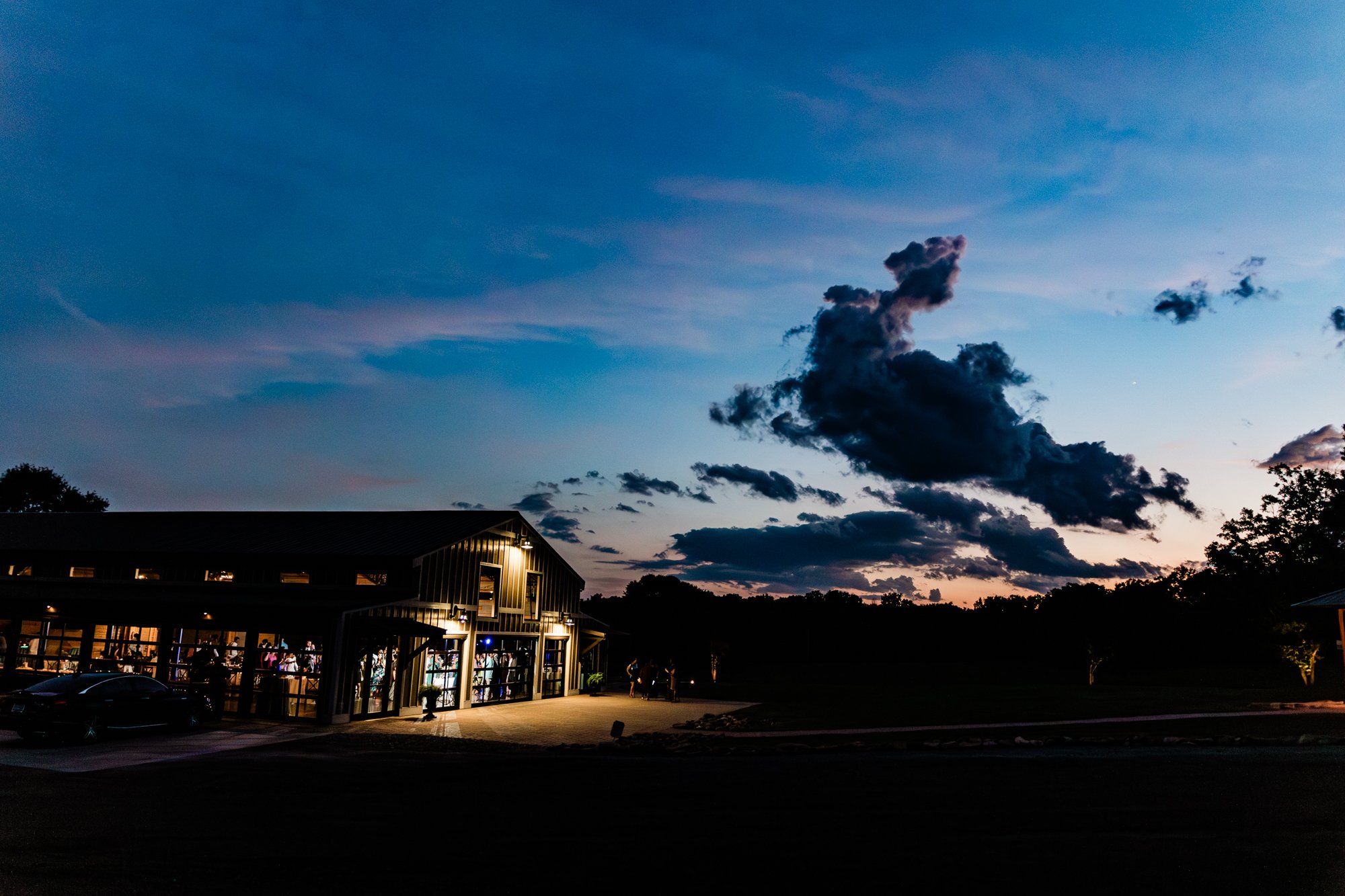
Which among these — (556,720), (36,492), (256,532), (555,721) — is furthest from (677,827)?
(36,492)

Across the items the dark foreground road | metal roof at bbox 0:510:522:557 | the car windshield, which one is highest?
metal roof at bbox 0:510:522:557

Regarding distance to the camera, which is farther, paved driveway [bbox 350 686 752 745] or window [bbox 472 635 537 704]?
window [bbox 472 635 537 704]

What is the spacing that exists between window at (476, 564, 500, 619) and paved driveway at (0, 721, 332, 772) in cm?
841

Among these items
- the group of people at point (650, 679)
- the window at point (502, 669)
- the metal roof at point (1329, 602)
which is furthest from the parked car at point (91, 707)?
the metal roof at point (1329, 602)

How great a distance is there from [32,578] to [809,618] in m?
70.3

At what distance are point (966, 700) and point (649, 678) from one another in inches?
524

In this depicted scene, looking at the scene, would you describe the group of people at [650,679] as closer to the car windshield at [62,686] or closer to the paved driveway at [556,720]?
the paved driveway at [556,720]

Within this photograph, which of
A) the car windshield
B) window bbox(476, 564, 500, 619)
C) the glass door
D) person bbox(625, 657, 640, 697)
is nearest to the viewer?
the car windshield

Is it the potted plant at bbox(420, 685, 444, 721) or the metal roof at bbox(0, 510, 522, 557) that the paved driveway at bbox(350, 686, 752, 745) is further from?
the metal roof at bbox(0, 510, 522, 557)

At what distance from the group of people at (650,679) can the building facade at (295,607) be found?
12.3ft

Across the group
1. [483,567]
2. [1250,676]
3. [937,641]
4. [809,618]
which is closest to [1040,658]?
[937,641]

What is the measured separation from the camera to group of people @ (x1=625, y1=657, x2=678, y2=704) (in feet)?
118

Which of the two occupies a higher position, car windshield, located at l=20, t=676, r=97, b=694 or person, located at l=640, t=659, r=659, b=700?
car windshield, located at l=20, t=676, r=97, b=694

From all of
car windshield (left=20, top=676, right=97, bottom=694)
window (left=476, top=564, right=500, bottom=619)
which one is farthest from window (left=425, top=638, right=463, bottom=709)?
car windshield (left=20, top=676, right=97, bottom=694)
